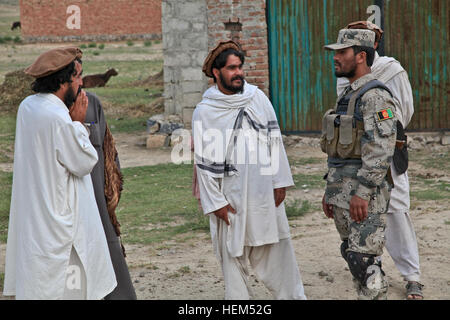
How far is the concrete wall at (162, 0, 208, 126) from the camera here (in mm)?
12172

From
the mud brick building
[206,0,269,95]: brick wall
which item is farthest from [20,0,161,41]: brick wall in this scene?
the mud brick building

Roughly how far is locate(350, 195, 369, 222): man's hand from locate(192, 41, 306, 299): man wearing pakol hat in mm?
564

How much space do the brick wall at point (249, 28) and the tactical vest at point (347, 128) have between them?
6988 mm

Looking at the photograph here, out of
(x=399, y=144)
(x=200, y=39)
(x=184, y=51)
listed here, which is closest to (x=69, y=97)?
(x=399, y=144)

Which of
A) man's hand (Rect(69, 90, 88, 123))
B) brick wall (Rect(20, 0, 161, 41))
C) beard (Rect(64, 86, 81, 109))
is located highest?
brick wall (Rect(20, 0, 161, 41))

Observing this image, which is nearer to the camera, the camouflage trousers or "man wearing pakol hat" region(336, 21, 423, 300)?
the camouflage trousers

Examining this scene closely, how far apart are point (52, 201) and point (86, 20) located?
123 feet

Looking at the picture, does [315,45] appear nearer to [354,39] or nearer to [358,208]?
[354,39]

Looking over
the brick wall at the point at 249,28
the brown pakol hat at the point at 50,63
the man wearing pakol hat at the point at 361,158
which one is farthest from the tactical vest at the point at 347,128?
the brick wall at the point at 249,28

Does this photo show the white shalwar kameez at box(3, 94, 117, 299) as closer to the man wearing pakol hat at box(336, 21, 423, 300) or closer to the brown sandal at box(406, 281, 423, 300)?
the man wearing pakol hat at box(336, 21, 423, 300)

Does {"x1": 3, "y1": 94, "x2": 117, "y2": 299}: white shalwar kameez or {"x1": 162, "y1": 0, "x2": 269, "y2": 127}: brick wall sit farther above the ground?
{"x1": 162, "y1": 0, "x2": 269, "y2": 127}: brick wall

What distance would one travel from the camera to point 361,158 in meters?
4.39

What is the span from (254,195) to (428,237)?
2.60 meters

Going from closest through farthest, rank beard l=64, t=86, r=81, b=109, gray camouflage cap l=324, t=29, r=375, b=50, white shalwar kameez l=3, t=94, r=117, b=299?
white shalwar kameez l=3, t=94, r=117, b=299 → beard l=64, t=86, r=81, b=109 → gray camouflage cap l=324, t=29, r=375, b=50
